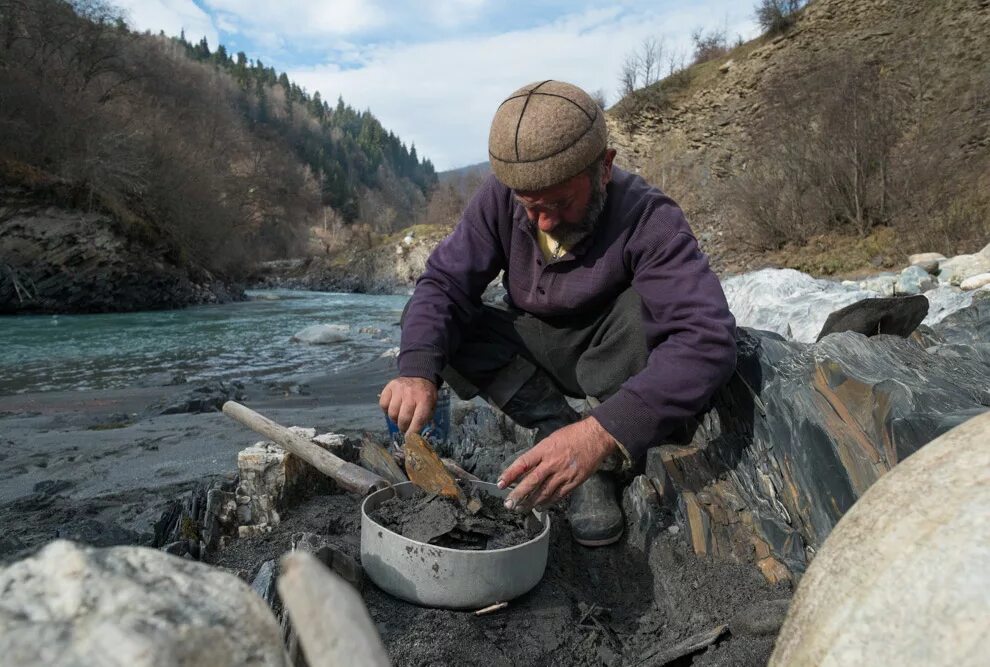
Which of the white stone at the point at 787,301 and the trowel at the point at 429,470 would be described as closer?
the trowel at the point at 429,470

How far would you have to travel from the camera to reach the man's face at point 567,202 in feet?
7.33

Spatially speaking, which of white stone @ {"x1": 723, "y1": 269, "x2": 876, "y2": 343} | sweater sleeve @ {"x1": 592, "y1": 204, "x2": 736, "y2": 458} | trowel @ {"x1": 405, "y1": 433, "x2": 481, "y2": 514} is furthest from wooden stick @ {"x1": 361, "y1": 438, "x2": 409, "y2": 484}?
white stone @ {"x1": 723, "y1": 269, "x2": 876, "y2": 343}

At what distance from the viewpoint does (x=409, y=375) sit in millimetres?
2393

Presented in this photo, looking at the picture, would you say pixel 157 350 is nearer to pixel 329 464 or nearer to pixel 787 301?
pixel 329 464

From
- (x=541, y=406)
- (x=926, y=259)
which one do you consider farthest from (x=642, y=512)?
(x=926, y=259)

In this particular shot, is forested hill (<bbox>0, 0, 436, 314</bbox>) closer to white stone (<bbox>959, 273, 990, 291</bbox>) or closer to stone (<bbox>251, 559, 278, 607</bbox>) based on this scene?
stone (<bbox>251, 559, 278, 607</bbox>)

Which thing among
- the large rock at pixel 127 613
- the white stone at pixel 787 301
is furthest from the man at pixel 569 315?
the white stone at pixel 787 301

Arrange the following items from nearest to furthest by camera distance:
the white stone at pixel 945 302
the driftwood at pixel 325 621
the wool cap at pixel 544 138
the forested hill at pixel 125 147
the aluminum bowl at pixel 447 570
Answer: the driftwood at pixel 325 621, the aluminum bowl at pixel 447 570, the wool cap at pixel 544 138, the white stone at pixel 945 302, the forested hill at pixel 125 147

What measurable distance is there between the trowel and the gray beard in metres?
0.98

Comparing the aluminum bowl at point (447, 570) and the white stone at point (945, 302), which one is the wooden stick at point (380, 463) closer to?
the aluminum bowl at point (447, 570)

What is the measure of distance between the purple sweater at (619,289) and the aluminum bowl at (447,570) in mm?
523

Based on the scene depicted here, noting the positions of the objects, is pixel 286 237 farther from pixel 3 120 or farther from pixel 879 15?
pixel 879 15

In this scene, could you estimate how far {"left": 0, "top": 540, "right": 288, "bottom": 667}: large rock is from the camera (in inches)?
26.2

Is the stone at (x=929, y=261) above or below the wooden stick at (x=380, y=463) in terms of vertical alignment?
above
